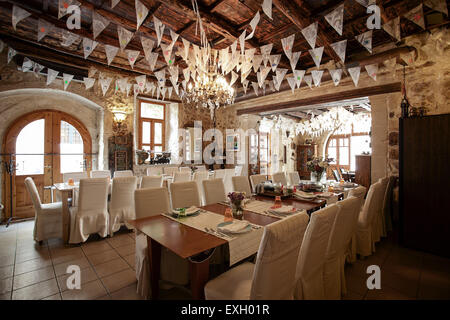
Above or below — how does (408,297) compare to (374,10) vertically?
below

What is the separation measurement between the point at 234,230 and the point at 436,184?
2.92 meters

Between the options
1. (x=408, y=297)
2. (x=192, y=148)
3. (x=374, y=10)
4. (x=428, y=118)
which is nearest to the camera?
(x=408, y=297)

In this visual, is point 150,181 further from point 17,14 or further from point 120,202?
point 17,14

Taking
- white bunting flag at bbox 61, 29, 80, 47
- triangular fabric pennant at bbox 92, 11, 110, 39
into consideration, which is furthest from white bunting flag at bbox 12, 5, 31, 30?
triangular fabric pennant at bbox 92, 11, 110, 39

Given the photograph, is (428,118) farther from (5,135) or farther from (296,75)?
(5,135)

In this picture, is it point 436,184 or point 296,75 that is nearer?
point 436,184

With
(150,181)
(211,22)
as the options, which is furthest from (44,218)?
(211,22)

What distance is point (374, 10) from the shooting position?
8.19 feet

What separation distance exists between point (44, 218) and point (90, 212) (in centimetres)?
61

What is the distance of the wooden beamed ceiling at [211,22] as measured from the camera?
2.54 meters

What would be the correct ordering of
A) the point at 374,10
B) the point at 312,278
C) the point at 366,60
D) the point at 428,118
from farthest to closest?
the point at 366,60 → the point at 428,118 → the point at 374,10 → the point at 312,278

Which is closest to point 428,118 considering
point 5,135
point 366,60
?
point 366,60

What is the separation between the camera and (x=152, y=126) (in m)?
6.00

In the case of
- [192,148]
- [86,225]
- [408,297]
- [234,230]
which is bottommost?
[408,297]
